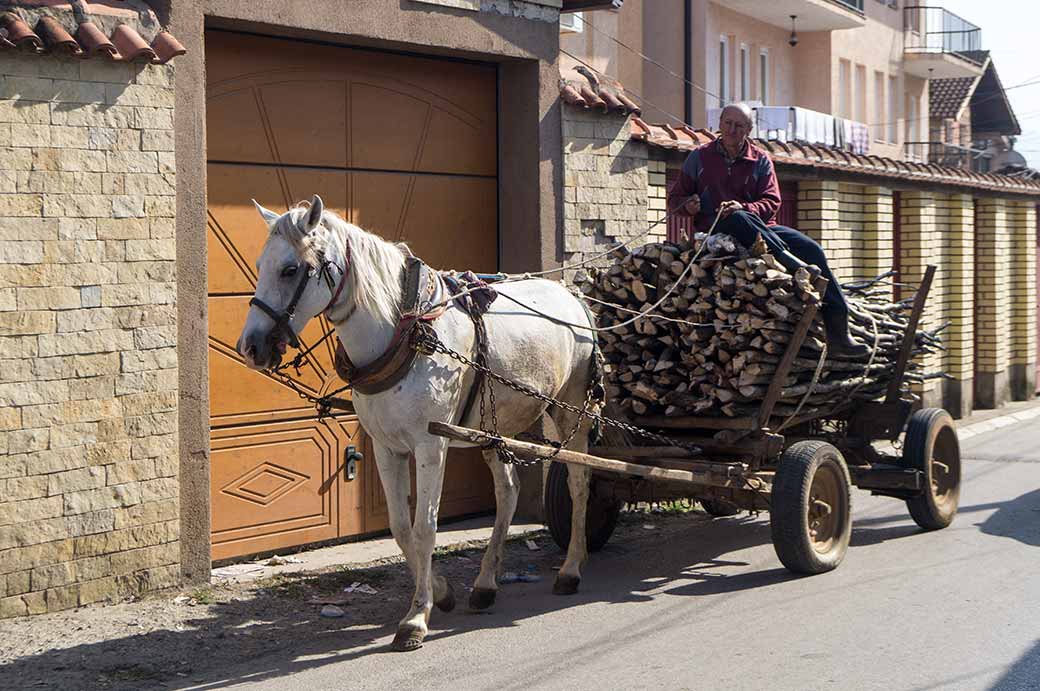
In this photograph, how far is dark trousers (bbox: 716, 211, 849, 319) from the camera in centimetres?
804

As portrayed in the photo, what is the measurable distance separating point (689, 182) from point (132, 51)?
357cm

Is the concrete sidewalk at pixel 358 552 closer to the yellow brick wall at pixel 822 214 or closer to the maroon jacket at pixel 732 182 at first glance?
the maroon jacket at pixel 732 182

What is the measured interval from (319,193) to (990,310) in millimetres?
12246

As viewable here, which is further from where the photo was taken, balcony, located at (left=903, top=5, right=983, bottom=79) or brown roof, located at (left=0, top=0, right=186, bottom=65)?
balcony, located at (left=903, top=5, right=983, bottom=79)

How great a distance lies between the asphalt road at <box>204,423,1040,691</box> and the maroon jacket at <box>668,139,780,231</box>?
2279mm

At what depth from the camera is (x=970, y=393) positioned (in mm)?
17250

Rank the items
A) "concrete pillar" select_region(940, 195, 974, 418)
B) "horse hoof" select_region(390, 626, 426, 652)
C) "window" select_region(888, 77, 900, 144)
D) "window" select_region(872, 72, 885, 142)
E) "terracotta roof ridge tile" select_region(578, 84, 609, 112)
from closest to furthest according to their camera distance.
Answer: "horse hoof" select_region(390, 626, 426, 652)
"terracotta roof ridge tile" select_region(578, 84, 609, 112)
"concrete pillar" select_region(940, 195, 974, 418)
"window" select_region(872, 72, 885, 142)
"window" select_region(888, 77, 900, 144)

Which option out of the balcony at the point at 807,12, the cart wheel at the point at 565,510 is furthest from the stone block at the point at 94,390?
the balcony at the point at 807,12

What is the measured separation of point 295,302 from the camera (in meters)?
6.19

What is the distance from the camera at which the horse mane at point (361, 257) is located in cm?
620

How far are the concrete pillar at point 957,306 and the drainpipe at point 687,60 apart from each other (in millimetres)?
8977

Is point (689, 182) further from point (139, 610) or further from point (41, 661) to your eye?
point (41, 661)

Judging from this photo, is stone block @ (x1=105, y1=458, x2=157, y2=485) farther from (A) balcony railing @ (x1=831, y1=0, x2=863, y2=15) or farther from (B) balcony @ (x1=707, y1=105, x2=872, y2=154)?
(A) balcony railing @ (x1=831, y1=0, x2=863, y2=15)

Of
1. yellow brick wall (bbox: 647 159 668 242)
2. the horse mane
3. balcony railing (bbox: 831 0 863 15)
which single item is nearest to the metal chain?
the horse mane
